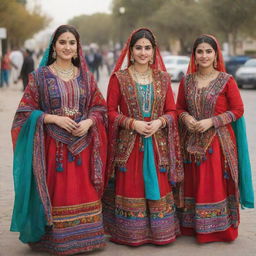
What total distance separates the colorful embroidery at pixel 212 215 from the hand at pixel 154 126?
75 centimetres

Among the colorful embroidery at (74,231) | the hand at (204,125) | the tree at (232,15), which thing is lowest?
the colorful embroidery at (74,231)

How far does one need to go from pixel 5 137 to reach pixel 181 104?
20.7 feet

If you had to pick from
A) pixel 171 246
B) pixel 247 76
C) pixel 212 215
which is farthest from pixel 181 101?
pixel 247 76

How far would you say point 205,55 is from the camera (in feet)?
15.2

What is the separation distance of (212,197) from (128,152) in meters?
0.83

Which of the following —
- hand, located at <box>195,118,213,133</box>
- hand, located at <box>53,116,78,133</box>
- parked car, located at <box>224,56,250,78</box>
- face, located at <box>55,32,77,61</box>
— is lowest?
hand, located at <box>195,118,213,133</box>

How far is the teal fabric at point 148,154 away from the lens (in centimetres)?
451

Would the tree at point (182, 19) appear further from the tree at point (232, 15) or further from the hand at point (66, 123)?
the hand at point (66, 123)

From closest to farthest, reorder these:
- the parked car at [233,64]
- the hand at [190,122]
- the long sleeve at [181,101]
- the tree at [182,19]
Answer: the hand at [190,122] → the long sleeve at [181,101] → the parked car at [233,64] → the tree at [182,19]

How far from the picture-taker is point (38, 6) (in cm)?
7475

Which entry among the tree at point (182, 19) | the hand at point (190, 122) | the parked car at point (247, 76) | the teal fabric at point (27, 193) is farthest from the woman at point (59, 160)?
the tree at point (182, 19)

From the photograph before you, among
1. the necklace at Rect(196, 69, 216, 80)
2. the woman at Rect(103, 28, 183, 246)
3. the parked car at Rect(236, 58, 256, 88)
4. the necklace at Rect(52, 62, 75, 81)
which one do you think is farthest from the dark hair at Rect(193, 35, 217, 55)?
the parked car at Rect(236, 58, 256, 88)

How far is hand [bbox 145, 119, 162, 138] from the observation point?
4.44 metres

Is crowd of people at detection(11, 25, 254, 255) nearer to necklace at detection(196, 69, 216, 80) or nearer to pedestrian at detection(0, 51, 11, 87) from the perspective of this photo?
Answer: necklace at detection(196, 69, 216, 80)
